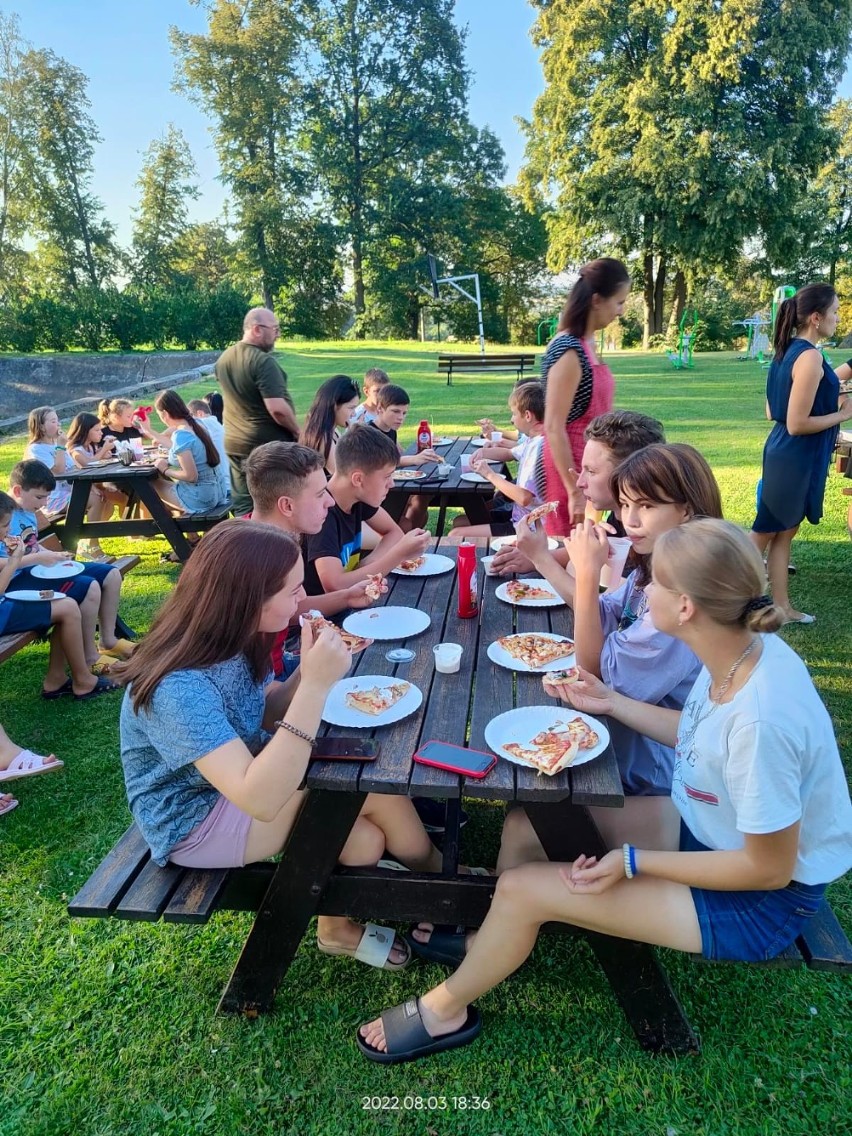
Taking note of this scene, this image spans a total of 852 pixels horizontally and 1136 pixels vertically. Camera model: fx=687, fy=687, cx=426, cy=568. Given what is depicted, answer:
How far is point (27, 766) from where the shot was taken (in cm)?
317

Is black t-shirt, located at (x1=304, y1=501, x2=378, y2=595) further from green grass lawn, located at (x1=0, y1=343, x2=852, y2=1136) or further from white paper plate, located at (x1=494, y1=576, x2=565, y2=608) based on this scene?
green grass lawn, located at (x1=0, y1=343, x2=852, y2=1136)

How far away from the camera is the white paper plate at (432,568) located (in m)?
3.12

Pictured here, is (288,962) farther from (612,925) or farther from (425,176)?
(425,176)

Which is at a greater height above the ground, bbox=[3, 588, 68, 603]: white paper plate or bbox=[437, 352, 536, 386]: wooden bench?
bbox=[437, 352, 536, 386]: wooden bench

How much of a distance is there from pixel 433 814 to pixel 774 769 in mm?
1705

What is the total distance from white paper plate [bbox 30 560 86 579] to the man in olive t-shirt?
1.59 metres

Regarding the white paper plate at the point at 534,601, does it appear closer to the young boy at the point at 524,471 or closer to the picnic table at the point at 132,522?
the young boy at the point at 524,471

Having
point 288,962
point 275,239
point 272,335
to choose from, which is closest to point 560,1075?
point 288,962

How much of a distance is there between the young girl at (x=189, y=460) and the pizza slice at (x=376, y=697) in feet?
12.6

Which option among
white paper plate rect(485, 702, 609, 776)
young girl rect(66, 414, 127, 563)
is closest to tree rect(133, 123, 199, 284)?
young girl rect(66, 414, 127, 563)

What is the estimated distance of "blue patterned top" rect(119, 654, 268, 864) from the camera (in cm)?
169

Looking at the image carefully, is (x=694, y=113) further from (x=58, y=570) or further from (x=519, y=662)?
(x=519, y=662)

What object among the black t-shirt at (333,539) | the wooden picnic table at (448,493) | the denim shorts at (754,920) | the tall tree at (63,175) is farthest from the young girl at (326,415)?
the tall tree at (63,175)

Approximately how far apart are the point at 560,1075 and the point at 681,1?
99.4ft
